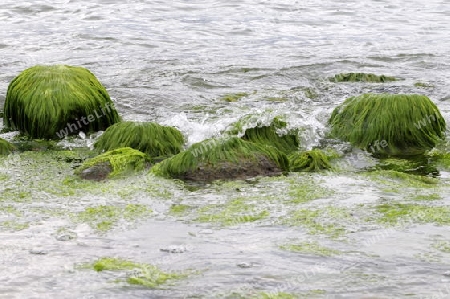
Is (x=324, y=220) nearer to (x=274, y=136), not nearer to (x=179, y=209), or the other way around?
(x=179, y=209)

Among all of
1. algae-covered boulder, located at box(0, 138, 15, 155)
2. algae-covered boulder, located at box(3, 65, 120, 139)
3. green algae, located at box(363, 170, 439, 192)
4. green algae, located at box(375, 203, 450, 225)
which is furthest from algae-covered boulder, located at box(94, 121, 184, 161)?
green algae, located at box(375, 203, 450, 225)

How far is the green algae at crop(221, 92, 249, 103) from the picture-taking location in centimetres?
1123

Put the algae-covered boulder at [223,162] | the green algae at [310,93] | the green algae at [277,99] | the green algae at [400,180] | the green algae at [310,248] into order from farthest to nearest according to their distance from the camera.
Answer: the green algae at [310,93] → the green algae at [277,99] → the algae-covered boulder at [223,162] → the green algae at [400,180] → the green algae at [310,248]

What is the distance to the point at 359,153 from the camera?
8.67 meters

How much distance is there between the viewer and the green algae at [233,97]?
1123 centimetres

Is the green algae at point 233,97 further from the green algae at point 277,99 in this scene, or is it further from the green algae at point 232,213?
the green algae at point 232,213

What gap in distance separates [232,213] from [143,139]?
7.69ft

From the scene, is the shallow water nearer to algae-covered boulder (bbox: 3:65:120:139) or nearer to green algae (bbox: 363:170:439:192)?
green algae (bbox: 363:170:439:192)

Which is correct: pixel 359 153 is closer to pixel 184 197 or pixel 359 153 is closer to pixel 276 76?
pixel 184 197

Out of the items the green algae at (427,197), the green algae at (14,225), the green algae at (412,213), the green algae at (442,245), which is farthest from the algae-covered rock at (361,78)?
the green algae at (14,225)

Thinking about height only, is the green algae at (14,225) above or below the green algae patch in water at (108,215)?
above

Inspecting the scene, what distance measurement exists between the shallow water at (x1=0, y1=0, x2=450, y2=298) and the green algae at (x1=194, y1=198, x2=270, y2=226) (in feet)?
0.07

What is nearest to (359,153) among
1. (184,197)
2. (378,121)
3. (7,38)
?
(378,121)

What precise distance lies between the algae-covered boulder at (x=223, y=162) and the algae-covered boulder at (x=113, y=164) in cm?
26
